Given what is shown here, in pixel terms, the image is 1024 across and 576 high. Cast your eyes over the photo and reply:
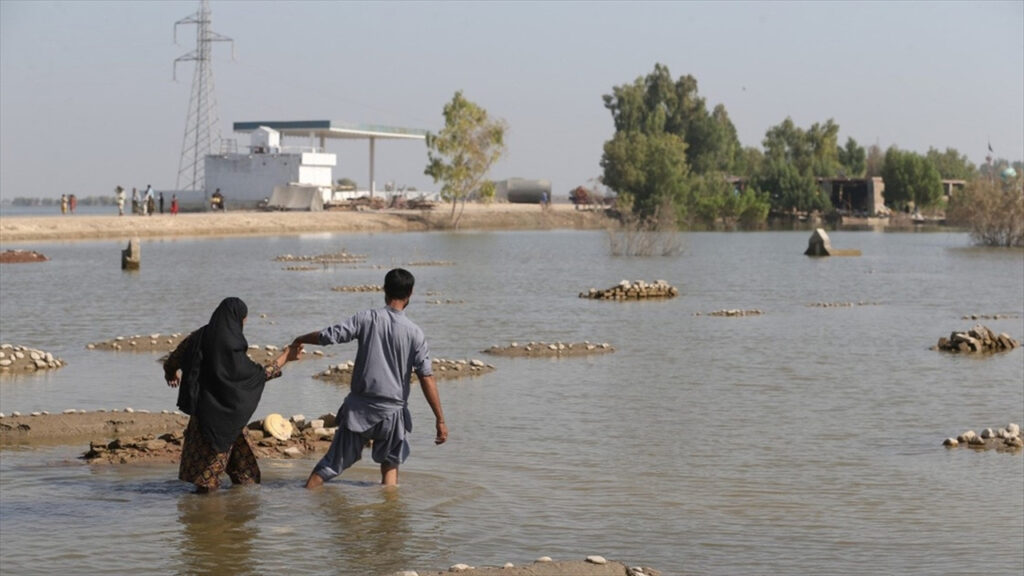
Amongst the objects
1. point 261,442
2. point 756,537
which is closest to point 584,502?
point 756,537

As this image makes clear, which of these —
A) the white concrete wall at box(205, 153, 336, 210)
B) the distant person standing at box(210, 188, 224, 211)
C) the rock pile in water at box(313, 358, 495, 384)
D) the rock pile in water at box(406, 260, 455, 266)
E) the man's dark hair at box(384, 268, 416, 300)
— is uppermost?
the white concrete wall at box(205, 153, 336, 210)

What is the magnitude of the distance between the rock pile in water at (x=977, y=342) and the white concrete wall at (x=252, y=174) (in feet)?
224

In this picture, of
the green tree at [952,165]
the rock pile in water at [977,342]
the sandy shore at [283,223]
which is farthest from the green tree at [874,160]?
the rock pile in water at [977,342]

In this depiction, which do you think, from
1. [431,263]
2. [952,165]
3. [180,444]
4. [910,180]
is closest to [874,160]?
[952,165]

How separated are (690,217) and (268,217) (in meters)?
36.4

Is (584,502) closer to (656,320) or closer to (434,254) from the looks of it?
(656,320)

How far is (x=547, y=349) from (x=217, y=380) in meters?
11.5

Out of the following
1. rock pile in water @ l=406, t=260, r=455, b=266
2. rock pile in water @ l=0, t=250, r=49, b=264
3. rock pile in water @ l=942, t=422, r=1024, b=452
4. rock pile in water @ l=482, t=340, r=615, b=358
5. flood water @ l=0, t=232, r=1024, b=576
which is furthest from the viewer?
rock pile in water @ l=406, t=260, r=455, b=266

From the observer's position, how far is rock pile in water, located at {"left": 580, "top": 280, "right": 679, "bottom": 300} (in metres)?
33.1

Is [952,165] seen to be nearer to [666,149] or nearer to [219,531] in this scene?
[666,149]

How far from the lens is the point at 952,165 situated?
17038cm

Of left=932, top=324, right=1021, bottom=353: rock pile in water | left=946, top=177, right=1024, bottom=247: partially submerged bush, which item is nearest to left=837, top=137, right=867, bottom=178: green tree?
left=946, top=177, right=1024, bottom=247: partially submerged bush

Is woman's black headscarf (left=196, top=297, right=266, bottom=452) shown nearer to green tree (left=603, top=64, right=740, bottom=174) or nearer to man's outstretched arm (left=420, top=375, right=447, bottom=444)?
man's outstretched arm (left=420, top=375, right=447, bottom=444)

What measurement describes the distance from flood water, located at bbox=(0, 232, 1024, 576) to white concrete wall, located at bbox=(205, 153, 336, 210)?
5643cm
